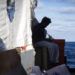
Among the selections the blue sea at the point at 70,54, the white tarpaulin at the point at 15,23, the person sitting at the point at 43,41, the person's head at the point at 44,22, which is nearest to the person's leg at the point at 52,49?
the person sitting at the point at 43,41

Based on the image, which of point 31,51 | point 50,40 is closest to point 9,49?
point 31,51

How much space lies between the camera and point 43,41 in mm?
8172

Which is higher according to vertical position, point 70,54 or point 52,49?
point 52,49

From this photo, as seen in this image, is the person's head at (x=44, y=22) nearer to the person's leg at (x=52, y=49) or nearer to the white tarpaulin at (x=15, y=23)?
the person's leg at (x=52, y=49)

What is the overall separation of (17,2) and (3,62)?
98 cm

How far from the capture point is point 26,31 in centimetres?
689

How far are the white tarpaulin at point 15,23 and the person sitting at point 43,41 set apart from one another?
113cm

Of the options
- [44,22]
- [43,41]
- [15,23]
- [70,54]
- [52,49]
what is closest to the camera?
[15,23]

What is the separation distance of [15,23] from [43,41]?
1737 millimetres

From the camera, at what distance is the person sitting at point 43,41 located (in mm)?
8023

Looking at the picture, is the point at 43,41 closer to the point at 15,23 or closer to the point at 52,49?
the point at 52,49

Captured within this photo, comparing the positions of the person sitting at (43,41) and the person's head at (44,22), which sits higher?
the person's head at (44,22)

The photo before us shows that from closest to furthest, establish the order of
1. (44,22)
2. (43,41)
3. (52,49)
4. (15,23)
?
(15,23) → (52,49) → (43,41) → (44,22)

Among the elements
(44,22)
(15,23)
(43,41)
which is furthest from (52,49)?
(15,23)
